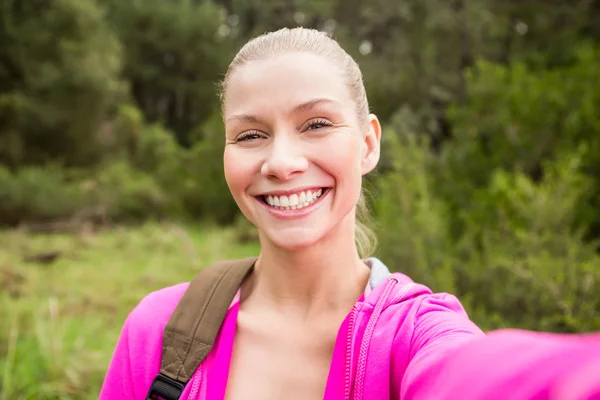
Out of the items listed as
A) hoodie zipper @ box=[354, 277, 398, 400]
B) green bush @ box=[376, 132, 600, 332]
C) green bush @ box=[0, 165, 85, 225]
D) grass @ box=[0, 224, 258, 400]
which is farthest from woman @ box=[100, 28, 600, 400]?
green bush @ box=[0, 165, 85, 225]

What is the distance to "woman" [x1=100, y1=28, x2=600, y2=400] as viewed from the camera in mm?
1364

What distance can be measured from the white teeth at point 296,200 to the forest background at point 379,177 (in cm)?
95

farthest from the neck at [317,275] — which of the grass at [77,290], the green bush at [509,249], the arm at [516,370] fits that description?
the grass at [77,290]

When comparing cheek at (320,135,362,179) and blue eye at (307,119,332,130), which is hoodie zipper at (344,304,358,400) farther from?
blue eye at (307,119,332,130)

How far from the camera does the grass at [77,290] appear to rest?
4.18 meters

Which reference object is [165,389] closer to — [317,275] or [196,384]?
[196,384]

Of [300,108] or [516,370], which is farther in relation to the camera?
[300,108]

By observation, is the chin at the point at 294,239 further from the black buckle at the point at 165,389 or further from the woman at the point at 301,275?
the black buckle at the point at 165,389

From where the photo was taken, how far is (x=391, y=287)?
1444mm

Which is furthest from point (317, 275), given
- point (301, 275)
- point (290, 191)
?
point (290, 191)

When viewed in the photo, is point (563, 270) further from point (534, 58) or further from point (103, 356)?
point (534, 58)

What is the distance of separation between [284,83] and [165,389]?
0.75 m

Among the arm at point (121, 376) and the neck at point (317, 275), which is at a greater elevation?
the neck at point (317, 275)

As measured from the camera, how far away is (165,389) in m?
1.41
